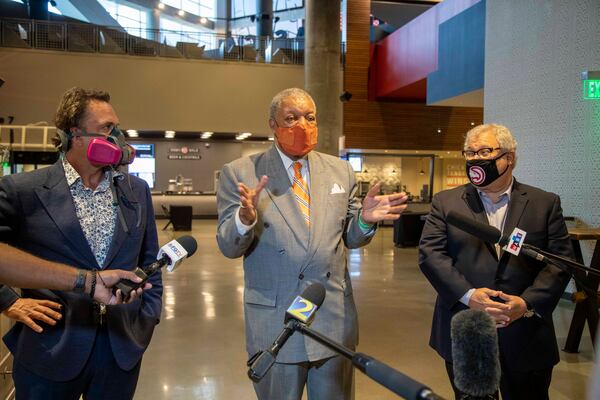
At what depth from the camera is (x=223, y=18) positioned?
28.5 m

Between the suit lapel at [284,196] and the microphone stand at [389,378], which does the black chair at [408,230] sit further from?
the microphone stand at [389,378]

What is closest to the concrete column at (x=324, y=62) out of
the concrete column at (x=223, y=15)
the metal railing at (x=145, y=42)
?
the metal railing at (x=145, y=42)

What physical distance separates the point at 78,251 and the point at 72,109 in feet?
1.66

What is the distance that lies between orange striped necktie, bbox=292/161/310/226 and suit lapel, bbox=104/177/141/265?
61cm

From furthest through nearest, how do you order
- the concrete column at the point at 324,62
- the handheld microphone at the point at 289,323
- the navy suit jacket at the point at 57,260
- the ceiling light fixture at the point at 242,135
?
the ceiling light fixture at the point at 242,135
the concrete column at the point at 324,62
the navy suit jacket at the point at 57,260
the handheld microphone at the point at 289,323

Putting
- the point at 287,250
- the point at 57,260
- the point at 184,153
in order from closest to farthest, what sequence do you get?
the point at 57,260, the point at 287,250, the point at 184,153

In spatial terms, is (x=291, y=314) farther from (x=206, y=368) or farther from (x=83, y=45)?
(x=83, y=45)

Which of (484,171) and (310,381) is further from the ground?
(484,171)

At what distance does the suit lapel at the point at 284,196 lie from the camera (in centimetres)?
193

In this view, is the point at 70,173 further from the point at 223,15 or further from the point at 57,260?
the point at 223,15

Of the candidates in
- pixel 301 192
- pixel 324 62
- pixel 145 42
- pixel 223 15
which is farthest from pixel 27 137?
pixel 223 15

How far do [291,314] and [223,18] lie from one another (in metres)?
29.7

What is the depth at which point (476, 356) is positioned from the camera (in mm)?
855

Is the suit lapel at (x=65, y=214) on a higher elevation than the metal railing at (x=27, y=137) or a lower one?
lower
